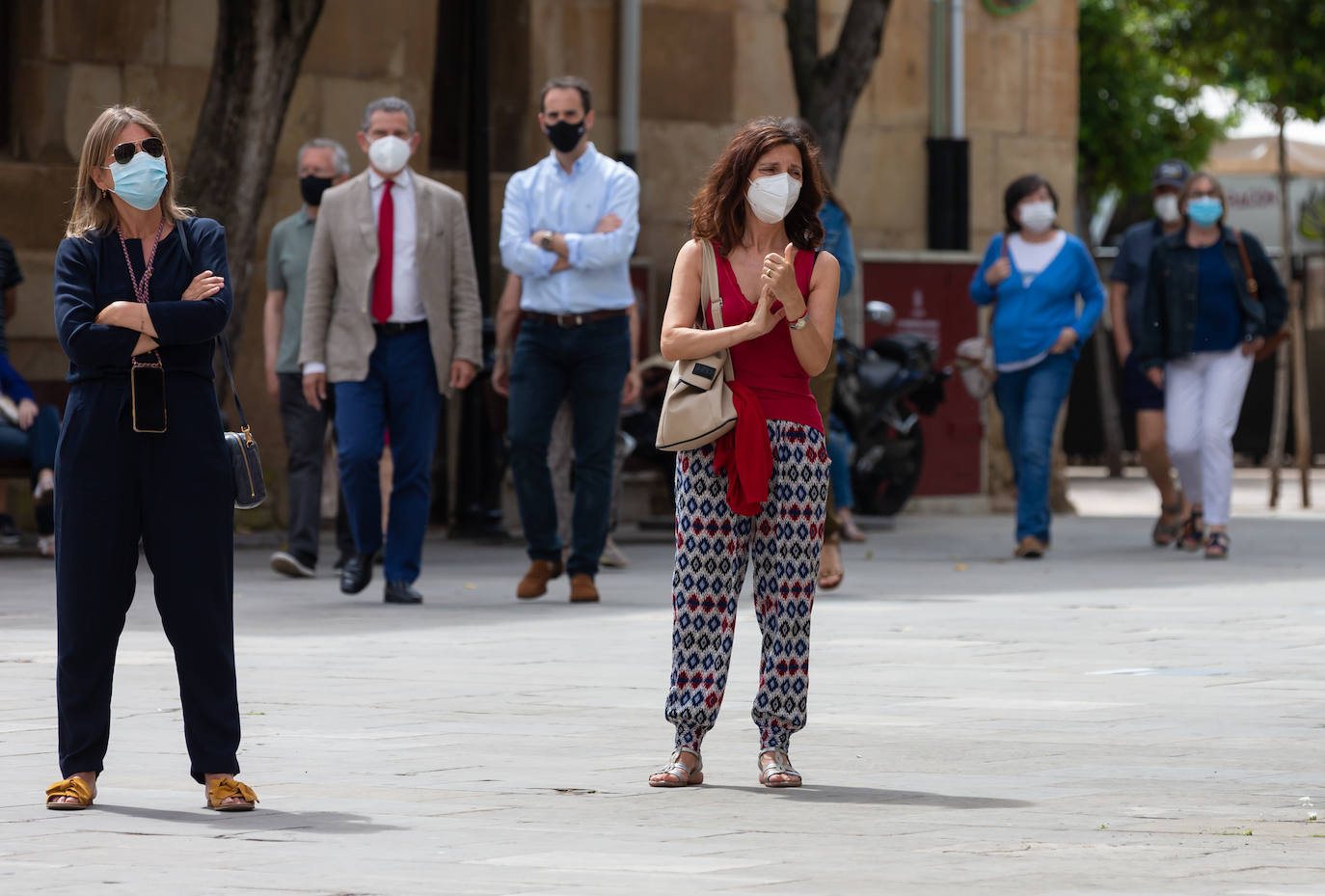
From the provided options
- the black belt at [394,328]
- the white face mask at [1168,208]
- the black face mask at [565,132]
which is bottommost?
the black belt at [394,328]

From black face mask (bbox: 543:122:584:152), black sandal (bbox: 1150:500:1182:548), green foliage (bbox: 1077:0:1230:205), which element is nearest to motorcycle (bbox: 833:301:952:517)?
black sandal (bbox: 1150:500:1182:548)

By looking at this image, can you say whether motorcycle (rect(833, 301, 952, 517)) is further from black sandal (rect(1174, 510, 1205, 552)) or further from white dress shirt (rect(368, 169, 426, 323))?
white dress shirt (rect(368, 169, 426, 323))

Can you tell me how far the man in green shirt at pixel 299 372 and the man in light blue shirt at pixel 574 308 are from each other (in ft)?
5.69

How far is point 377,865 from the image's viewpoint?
4910 mm

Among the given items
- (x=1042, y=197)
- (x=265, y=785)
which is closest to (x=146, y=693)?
(x=265, y=785)

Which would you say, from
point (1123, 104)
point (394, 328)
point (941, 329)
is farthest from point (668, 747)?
point (1123, 104)

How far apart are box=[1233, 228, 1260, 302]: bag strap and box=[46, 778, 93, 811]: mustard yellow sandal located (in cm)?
970

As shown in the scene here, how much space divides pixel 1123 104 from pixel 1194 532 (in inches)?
668

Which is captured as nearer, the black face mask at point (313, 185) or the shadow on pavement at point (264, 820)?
the shadow on pavement at point (264, 820)

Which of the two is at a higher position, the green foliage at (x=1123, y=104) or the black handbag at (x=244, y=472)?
the green foliage at (x=1123, y=104)

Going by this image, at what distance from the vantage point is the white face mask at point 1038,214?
13.8 meters

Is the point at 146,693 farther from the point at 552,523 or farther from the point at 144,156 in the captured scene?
the point at 552,523

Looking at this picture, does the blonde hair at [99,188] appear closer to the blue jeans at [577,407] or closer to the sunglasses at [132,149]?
the sunglasses at [132,149]

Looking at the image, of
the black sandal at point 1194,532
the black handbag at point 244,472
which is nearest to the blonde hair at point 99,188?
the black handbag at point 244,472
